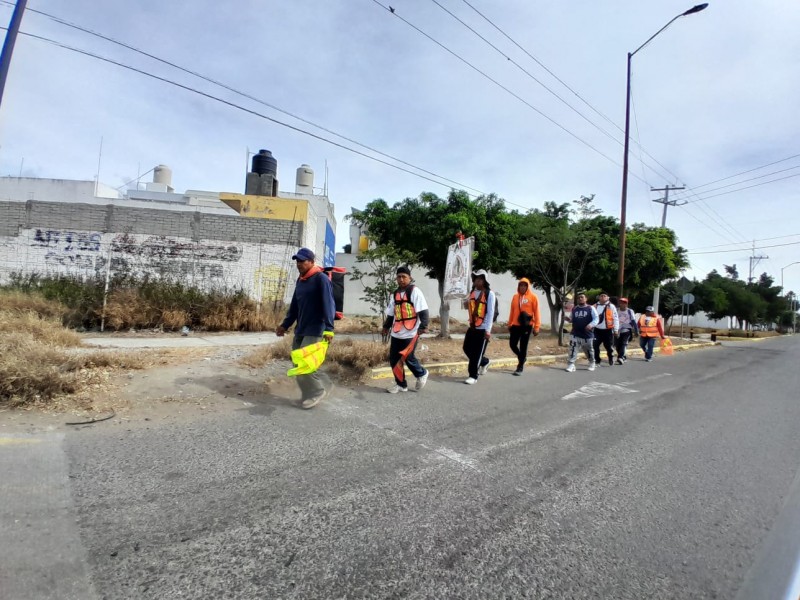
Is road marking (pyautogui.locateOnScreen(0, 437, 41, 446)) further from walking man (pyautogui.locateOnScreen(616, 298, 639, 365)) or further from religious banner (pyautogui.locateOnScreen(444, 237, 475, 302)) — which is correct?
walking man (pyautogui.locateOnScreen(616, 298, 639, 365))

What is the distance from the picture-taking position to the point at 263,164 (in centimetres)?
2500

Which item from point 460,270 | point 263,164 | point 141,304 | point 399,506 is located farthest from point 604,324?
point 263,164

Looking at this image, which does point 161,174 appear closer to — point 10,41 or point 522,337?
point 10,41

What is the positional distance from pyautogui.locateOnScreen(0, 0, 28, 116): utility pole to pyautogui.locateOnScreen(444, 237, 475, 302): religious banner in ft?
26.5

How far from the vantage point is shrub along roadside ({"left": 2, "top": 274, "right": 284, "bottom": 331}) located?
959 cm

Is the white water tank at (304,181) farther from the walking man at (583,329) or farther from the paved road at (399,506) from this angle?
the paved road at (399,506)

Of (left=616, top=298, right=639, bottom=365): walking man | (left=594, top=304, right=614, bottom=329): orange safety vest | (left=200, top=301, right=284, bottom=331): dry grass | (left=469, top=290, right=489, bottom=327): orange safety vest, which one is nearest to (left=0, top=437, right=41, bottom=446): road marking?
(left=469, top=290, right=489, bottom=327): orange safety vest

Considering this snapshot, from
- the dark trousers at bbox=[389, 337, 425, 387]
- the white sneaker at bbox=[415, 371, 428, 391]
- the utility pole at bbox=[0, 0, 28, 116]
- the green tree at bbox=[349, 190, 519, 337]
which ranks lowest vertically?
the white sneaker at bbox=[415, 371, 428, 391]

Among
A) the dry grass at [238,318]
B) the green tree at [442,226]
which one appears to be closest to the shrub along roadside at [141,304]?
the dry grass at [238,318]

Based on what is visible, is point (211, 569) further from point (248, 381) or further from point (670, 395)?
point (670, 395)

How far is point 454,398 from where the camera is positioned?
5.84 m

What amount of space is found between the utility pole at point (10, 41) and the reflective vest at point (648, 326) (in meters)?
14.9

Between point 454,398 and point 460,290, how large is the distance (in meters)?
3.25

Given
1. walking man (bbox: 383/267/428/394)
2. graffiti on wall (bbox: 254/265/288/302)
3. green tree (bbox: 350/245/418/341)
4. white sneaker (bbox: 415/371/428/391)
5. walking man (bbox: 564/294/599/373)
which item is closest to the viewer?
walking man (bbox: 383/267/428/394)
